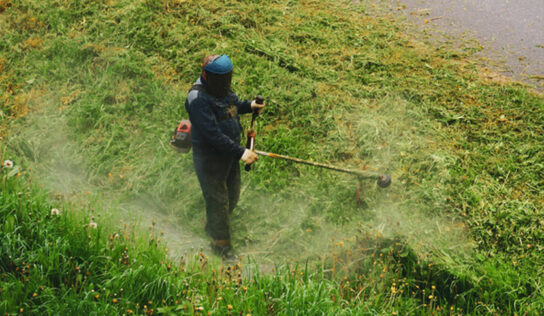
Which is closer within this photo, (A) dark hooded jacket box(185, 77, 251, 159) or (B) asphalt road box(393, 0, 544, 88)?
(A) dark hooded jacket box(185, 77, 251, 159)

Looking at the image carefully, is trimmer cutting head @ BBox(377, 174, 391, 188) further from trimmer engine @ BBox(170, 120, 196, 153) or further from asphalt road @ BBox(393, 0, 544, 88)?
asphalt road @ BBox(393, 0, 544, 88)

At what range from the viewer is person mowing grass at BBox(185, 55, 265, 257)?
3988mm

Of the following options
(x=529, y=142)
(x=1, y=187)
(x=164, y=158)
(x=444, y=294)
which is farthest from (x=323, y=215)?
(x=1, y=187)

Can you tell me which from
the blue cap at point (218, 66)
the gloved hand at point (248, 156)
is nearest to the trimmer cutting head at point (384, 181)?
the gloved hand at point (248, 156)

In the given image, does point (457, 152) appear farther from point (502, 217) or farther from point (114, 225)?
point (114, 225)

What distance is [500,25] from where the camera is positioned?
24.6ft

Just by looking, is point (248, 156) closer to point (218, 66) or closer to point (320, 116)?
point (218, 66)

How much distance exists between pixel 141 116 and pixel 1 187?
2.10 metres

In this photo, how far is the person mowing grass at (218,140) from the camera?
3.99 m

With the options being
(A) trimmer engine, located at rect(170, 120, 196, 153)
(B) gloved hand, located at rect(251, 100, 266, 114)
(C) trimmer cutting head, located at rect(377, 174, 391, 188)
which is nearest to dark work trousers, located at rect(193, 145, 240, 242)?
(A) trimmer engine, located at rect(170, 120, 196, 153)

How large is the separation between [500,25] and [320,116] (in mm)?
3359

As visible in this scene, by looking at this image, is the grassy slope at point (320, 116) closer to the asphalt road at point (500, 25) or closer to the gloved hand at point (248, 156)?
the asphalt road at point (500, 25)

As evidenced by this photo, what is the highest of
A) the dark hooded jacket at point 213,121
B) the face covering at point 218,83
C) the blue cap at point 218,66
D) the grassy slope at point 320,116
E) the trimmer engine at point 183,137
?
the blue cap at point 218,66

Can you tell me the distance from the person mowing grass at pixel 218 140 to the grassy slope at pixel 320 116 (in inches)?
23.4
